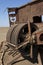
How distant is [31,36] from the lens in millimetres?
6125

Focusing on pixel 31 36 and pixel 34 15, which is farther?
pixel 34 15

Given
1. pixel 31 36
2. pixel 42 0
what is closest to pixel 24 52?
pixel 31 36

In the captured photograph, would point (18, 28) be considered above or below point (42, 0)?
below

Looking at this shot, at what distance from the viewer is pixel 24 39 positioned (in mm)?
7086

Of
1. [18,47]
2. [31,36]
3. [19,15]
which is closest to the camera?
[31,36]

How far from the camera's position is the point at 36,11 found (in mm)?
9734

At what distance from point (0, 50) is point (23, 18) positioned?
177 centimetres

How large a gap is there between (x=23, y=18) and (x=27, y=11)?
49 cm

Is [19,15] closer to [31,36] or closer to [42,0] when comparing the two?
[42,0]

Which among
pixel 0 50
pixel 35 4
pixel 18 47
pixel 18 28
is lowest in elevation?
pixel 0 50

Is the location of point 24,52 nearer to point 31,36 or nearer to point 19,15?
point 31,36

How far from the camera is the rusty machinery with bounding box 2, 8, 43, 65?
603 centimetres

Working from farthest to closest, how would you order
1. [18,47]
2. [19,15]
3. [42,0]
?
[19,15]
[42,0]
[18,47]

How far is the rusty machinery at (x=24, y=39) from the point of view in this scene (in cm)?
603
